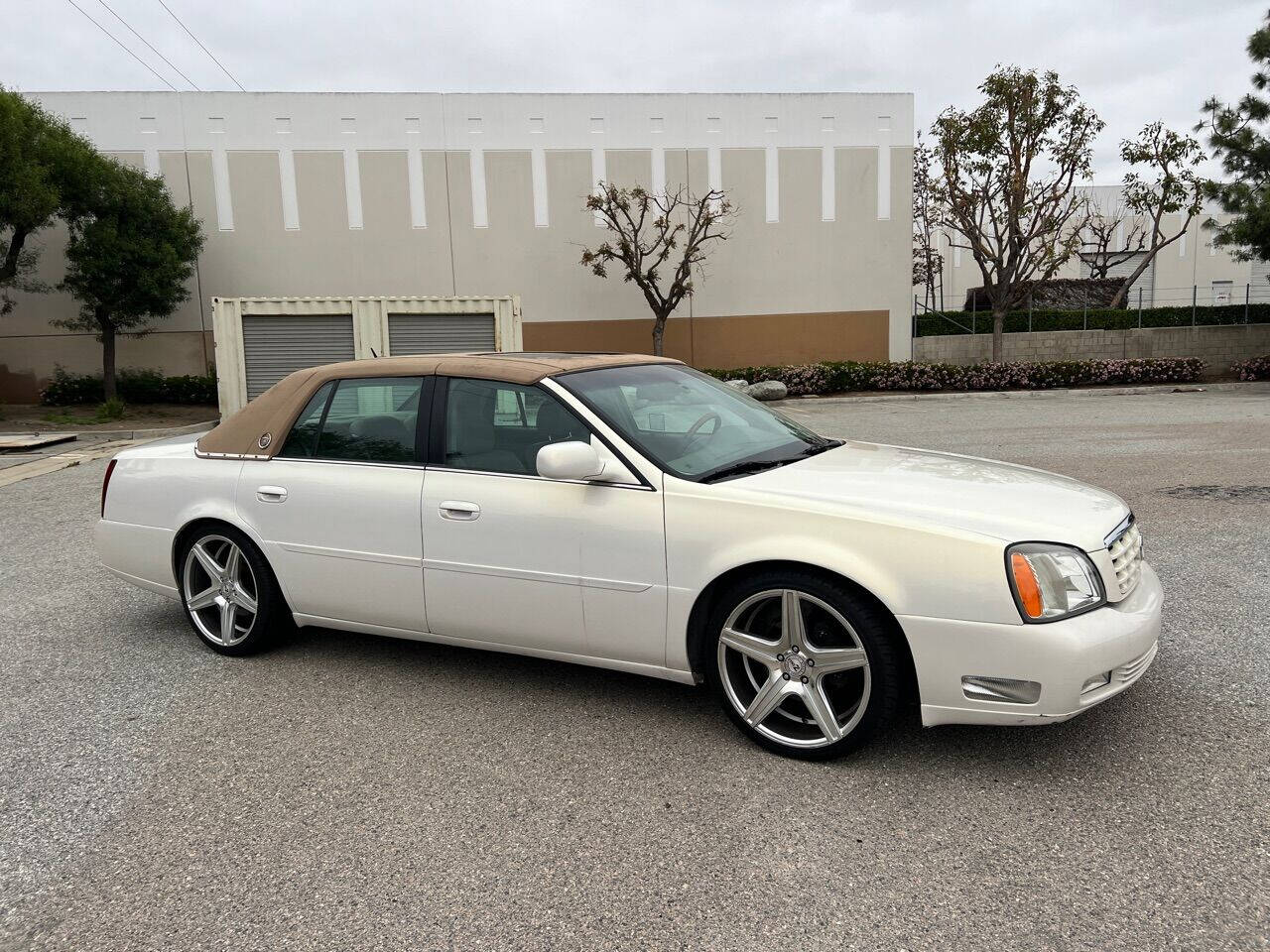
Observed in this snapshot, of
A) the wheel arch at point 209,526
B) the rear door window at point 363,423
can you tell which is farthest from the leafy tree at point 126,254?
the rear door window at point 363,423

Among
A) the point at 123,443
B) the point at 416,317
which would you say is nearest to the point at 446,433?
the point at 123,443

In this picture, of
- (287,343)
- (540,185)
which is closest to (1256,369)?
(540,185)

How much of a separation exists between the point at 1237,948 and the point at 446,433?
10.6 ft

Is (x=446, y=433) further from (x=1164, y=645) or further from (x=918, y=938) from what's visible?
(x=1164, y=645)

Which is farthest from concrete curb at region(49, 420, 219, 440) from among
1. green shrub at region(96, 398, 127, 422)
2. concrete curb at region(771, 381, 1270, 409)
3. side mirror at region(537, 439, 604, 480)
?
side mirror at region(537, 439, 604, 480)

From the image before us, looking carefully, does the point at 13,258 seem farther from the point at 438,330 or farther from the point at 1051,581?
the point at 1051,581

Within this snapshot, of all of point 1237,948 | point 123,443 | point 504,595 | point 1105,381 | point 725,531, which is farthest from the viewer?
point 1105,381

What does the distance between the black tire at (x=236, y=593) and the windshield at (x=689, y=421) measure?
6.00ft

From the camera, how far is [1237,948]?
7.32 feet

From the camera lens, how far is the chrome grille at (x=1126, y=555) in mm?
3176

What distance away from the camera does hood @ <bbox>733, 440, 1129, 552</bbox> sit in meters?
3.11

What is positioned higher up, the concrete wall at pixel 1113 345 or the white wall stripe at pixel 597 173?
the white wall stripe at pixel 597 173

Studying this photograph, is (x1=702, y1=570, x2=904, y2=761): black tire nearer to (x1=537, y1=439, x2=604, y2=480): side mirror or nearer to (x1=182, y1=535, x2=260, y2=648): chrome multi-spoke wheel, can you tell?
(x1=537, y1=439, x2=604, y2=480): side mirror

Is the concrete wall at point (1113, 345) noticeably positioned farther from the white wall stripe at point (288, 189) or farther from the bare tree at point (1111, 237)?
the white wall stripe at point (288, 189)
